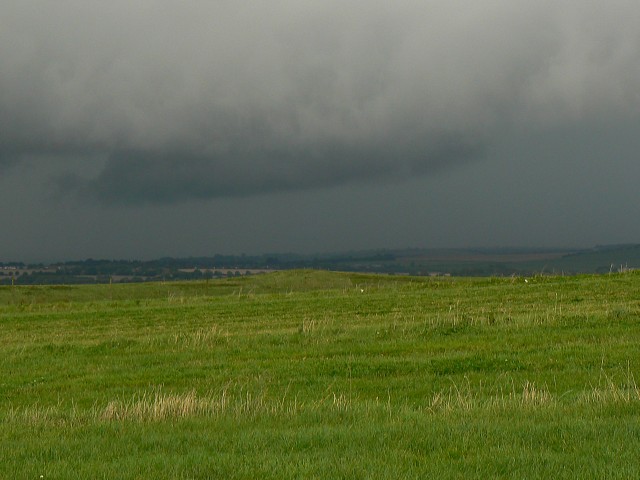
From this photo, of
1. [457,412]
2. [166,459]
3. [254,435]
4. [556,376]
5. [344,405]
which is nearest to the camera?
[166,459]

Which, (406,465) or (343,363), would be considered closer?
(406,465)

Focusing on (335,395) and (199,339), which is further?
(199,339)

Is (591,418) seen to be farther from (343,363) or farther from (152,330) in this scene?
(152,330)

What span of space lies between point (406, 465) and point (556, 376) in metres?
8.07

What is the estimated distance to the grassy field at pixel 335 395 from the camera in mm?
8375

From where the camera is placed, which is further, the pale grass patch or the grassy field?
the pale grass patch

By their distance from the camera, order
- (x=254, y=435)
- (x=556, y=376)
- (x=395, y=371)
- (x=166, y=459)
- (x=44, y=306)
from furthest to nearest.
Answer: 1. (x=44, y=306)
2. (x=395, y=371)
3. (x=556, y=376)
4. (x=254, y=435)
5. (x=166, y=459)

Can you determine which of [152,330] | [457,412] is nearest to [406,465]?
[457,412]

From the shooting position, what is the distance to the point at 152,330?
3081cm

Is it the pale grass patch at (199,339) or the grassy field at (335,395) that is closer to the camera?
the grassy field at (335,395)

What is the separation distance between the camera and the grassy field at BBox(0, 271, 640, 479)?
8375 millimetres

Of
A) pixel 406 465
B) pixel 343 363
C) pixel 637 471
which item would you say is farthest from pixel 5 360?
pixel 637 471

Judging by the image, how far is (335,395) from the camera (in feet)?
46.9

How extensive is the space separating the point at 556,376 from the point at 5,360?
15.4 m
